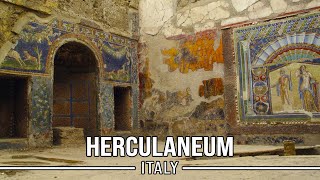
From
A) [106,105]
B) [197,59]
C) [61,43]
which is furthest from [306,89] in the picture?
[61,43]

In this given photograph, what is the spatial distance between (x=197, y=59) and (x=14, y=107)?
3465mm

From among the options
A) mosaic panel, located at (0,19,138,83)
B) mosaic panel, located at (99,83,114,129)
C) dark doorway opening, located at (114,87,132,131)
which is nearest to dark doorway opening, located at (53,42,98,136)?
mosaic panel, located at (99,83,114,129)

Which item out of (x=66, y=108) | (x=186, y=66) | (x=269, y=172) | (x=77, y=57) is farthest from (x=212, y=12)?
(x=269, y=172)

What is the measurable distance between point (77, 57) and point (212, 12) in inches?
111

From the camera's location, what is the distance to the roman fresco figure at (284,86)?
5.95m

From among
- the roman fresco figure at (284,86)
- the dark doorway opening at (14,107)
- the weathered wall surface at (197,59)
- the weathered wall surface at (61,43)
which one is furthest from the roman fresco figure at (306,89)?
the dark doorway opening at (14,107)

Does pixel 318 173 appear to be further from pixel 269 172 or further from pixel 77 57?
pixel 77 57

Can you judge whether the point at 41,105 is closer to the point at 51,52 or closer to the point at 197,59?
the point at 51,52

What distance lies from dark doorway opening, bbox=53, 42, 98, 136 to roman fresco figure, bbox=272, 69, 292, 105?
Result: 340 cm

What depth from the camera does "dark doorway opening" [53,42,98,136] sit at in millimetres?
6988

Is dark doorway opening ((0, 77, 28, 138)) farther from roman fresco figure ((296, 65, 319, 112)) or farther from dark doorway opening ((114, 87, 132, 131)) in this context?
roman fresco figure ((296, 65, 319, 112))

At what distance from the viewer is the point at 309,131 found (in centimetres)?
570

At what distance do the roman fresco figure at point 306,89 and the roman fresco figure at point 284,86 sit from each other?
0.18 m

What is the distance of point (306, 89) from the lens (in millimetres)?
5785
